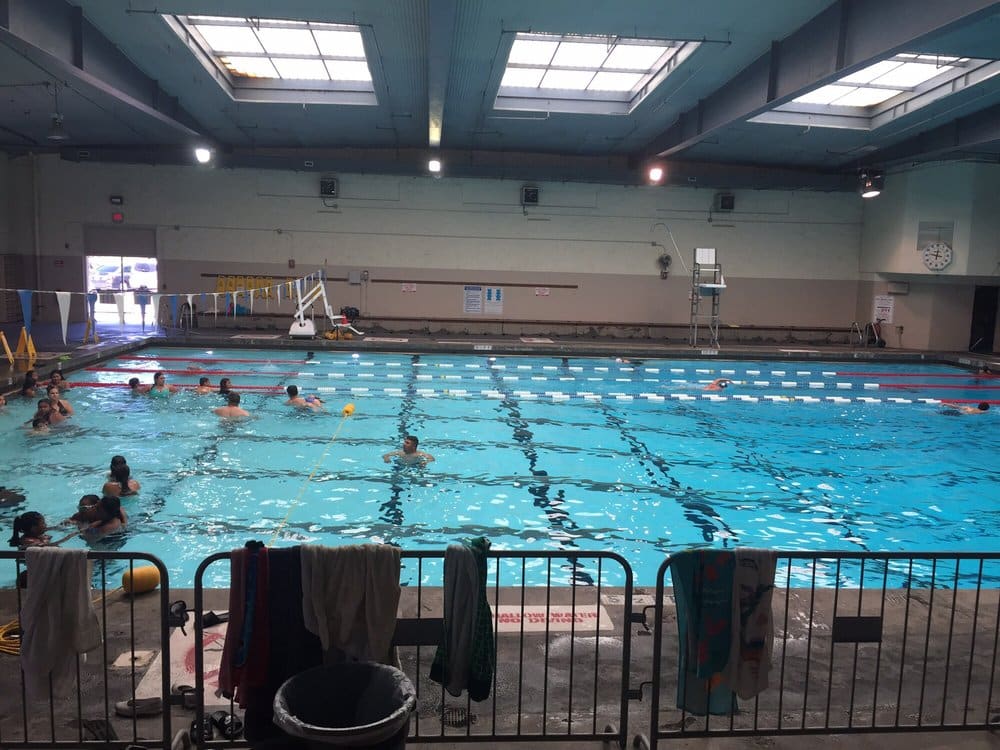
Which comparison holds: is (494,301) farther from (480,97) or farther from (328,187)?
(480,97)

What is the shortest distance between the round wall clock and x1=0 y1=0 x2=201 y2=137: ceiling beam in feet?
60.9

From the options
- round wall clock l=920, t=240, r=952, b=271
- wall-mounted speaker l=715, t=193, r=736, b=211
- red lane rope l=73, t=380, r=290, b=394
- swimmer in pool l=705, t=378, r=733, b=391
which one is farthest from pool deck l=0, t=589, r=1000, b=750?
wall-mounted speaker l=715, t=193, r=736, b=211

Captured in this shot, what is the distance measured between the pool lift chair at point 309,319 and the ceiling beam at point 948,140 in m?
14.2

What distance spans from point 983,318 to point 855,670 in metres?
21.5

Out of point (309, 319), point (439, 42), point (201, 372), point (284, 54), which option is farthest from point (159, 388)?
point (309, 319)

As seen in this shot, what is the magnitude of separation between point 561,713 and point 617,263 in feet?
64.7

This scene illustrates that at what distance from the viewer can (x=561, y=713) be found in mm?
3684

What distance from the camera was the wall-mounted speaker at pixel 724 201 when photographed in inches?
885

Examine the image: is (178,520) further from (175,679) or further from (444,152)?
(444,152)

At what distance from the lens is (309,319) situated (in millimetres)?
20172

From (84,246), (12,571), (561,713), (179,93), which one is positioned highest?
(179,93)

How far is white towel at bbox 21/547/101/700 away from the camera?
318 centimetres

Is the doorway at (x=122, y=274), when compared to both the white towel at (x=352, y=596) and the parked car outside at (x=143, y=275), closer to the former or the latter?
the parked car outside at (x=143, y=275)

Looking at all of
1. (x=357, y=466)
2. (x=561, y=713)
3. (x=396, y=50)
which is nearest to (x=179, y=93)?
(x=396, y=50)
